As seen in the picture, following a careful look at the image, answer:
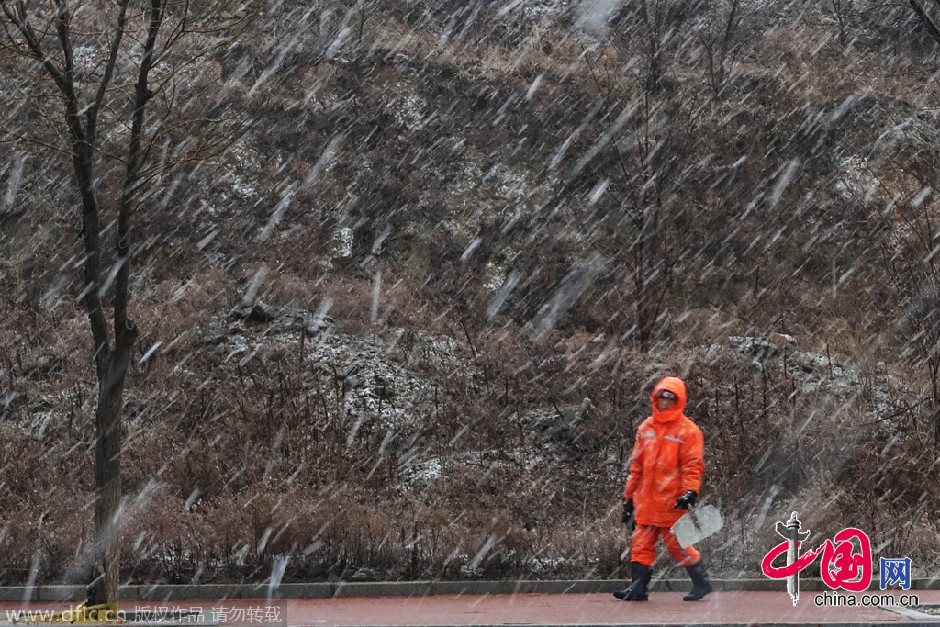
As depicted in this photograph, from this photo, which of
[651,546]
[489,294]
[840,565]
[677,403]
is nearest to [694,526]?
[651,546]

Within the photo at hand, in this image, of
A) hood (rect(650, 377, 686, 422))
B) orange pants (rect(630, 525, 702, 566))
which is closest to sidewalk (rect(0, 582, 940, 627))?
orange pants (rect(630, 525, 702, 566))

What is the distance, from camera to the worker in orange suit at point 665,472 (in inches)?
295

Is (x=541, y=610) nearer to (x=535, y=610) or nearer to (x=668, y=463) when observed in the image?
(x=535, y=610)

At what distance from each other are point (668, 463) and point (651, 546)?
0.73m

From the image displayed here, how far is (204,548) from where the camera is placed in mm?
9148

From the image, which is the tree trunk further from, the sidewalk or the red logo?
the red logo

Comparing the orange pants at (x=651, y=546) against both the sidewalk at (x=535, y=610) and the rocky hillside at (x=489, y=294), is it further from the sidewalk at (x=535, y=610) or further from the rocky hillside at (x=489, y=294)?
the rocky hillside at (x=489, y=294)

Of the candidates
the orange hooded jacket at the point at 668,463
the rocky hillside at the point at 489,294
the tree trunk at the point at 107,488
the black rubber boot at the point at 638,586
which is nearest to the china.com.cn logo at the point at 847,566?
the rocky hillside at the point at 489,294

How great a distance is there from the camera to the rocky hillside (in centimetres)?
1038

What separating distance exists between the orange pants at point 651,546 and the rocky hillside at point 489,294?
156 cm

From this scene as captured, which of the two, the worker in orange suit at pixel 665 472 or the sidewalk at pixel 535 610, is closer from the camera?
the sidewalk at pixel 535 610

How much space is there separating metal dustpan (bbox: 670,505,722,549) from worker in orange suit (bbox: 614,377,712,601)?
8 cm

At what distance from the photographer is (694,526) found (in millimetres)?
7480

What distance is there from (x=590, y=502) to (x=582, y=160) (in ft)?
46.5
